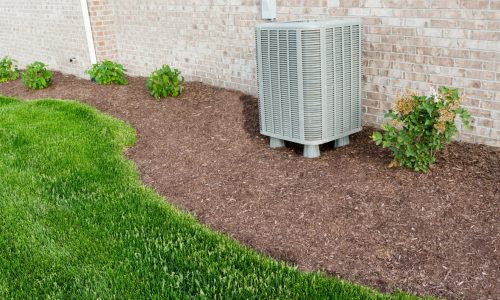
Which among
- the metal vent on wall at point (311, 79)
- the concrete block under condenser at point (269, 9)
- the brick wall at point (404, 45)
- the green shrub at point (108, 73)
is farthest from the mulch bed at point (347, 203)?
the green shrub at point (108, 73)

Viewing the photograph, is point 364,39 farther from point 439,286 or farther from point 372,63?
point 439,286

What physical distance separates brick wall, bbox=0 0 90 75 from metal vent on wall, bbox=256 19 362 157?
6.29 meters

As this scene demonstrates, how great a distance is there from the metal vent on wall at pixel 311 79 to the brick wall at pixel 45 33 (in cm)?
629

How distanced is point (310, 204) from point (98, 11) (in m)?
7.37

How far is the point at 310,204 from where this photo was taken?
14.8 feet

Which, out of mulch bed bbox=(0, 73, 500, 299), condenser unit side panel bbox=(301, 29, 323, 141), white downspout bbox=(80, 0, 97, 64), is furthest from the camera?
white downspout bbox=(80, 0, 97, 64)

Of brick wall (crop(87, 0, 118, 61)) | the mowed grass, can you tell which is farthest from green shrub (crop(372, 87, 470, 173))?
brick wall (crop(87, 0, 118, 61))

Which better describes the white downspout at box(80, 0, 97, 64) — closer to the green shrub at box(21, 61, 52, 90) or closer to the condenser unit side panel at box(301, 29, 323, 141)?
the green shrub at box(21, 61, 52, 90)

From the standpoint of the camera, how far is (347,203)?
4.42 meters

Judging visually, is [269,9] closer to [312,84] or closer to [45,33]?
[312,84]

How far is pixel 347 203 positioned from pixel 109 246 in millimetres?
1927

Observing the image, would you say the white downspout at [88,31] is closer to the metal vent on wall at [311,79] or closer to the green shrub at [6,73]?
the green shrub at [6,73]

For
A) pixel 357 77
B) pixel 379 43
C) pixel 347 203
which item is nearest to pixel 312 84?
pixel 357 77

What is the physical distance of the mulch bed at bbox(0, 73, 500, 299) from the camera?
361 centimetres
